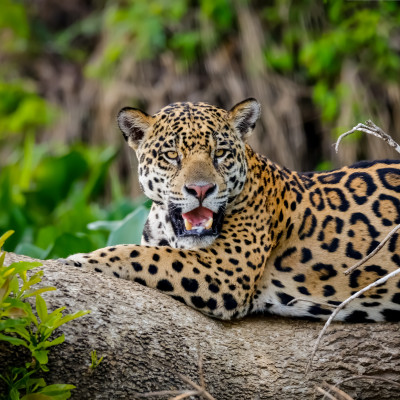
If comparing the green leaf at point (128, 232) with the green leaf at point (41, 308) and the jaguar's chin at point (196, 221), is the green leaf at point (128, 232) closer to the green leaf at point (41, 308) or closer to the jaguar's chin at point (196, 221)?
the jaguar's chin at point (196, 221)

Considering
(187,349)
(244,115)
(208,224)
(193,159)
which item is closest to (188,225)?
(208,224)

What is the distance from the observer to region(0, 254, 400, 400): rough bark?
14.5ft

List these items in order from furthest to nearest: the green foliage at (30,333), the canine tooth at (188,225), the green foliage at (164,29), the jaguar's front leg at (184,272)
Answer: the green foliage at (164,29), the canine tooth at (188,225), the jaguar's front leg at (184,272), the green foliage at (30,333)

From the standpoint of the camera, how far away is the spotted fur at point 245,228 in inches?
205

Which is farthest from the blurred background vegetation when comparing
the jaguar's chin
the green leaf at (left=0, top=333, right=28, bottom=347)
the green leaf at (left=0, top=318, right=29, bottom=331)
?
the green leaf at (left=0, top=318, right=29, bottom=331)

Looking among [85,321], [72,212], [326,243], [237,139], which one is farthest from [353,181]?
[72,212]

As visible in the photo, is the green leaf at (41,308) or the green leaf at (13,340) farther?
the green leaf at (41,308)

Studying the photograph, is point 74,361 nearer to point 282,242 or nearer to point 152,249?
point 152,249

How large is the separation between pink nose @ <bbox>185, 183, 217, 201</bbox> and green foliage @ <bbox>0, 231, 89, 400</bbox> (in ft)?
4.56

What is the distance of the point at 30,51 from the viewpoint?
54.6 ft

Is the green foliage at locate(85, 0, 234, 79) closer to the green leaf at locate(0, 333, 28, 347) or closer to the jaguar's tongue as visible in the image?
the jaguar's tongue

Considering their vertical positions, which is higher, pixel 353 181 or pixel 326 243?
pixel 353 181

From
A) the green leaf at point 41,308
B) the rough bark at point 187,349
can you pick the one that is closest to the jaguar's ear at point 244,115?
the rough bark at point 187,349

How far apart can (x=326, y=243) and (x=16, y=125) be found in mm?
10549
